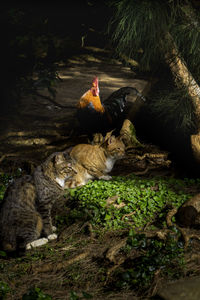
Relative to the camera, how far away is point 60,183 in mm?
4422

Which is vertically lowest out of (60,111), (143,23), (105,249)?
(105,249)

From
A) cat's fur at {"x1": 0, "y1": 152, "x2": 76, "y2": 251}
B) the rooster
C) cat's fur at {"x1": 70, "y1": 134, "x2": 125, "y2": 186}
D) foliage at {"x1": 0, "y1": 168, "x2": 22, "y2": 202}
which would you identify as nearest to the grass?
cat's fur at {"x1": 0, "y1": 152, "x2": 76, "y2": 251}

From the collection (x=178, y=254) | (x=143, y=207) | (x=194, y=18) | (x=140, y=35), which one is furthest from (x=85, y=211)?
(x=194, y=18)

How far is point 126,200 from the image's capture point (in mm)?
4262

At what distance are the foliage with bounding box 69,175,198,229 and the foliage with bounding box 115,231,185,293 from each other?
49 cm

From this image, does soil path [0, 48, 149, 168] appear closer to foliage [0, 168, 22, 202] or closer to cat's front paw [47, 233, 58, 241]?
foliage [0, 168, 22, 202]

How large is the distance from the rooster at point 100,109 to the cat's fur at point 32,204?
1.55 metres

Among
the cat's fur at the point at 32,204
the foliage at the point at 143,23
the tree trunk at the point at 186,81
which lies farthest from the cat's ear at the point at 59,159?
the tree trunk at the point at 186,81

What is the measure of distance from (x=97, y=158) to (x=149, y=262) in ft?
8.40

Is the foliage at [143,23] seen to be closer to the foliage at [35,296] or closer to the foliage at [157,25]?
the foliage at [157,25]

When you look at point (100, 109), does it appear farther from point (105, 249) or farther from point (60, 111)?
point (105, 249)

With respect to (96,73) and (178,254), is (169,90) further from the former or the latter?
(178,254)

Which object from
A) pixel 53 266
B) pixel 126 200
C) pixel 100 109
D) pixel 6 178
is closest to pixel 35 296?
pixel 53 266

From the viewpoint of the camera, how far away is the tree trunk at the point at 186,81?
18.0 ft
